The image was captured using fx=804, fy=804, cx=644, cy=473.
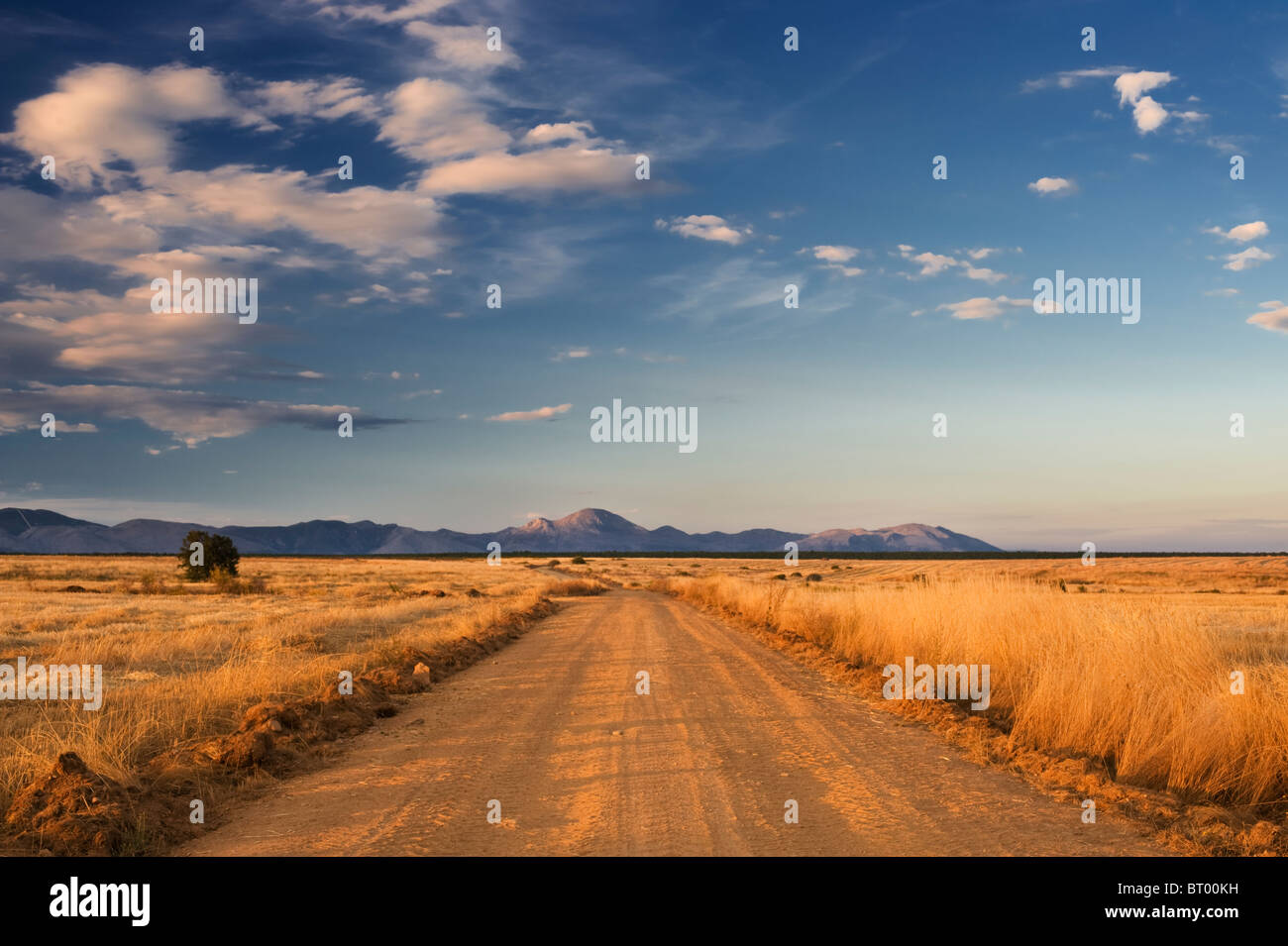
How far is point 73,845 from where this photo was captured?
19.1 feet

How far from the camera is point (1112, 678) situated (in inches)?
359

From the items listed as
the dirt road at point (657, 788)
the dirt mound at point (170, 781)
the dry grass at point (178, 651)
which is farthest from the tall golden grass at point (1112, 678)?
the dry grass at point (178, 651)

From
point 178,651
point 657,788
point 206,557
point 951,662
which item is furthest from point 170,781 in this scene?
point 206,557

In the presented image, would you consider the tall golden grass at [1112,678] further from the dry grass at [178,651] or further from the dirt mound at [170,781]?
the dry grass at [178,651]

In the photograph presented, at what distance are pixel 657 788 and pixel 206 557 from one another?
49.7 m

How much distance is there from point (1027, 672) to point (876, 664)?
4188mm

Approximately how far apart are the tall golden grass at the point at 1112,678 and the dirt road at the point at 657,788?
1.35m

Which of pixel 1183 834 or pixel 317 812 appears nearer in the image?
pixel 1183 834

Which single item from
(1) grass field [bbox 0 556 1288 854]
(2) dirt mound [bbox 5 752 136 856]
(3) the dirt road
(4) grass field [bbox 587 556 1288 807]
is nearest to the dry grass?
(1) grass field [bbox 0 556 1288 854]

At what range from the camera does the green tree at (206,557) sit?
152ft

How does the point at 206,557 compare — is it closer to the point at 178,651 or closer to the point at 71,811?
the point at 178,651

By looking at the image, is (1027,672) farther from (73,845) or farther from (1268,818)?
(73,845)
